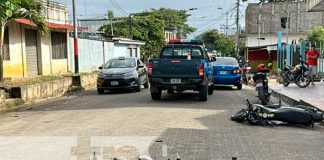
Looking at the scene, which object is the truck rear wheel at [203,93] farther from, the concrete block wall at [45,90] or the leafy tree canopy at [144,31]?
the leafy tree canopy at [144,31]

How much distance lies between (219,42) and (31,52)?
5980cm

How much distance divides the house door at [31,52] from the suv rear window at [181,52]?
848 centimetres

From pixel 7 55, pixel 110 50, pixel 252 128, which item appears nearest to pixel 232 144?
pixel 252 128

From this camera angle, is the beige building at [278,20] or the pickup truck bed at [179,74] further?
the beige building at [278,20]

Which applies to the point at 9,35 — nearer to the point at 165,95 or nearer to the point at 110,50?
the point at 165,95

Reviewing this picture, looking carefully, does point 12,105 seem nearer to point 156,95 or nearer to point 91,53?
point 156,95

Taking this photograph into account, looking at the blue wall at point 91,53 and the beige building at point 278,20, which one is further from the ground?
the beige building at point 278,20

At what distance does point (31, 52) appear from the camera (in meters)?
20.7

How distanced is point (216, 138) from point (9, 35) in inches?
516

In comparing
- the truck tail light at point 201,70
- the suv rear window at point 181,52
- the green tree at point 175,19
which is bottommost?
the truck tail light at point 201,70

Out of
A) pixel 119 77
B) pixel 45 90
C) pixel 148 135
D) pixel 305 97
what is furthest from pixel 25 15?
pixel 305 97

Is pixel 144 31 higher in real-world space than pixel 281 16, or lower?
lower

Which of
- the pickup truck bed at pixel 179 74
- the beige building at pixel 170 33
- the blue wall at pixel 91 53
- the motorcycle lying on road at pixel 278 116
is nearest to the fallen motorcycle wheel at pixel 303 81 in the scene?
the pickup truck bed at pixel 179 74

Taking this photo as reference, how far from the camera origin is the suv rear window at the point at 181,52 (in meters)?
14.5
